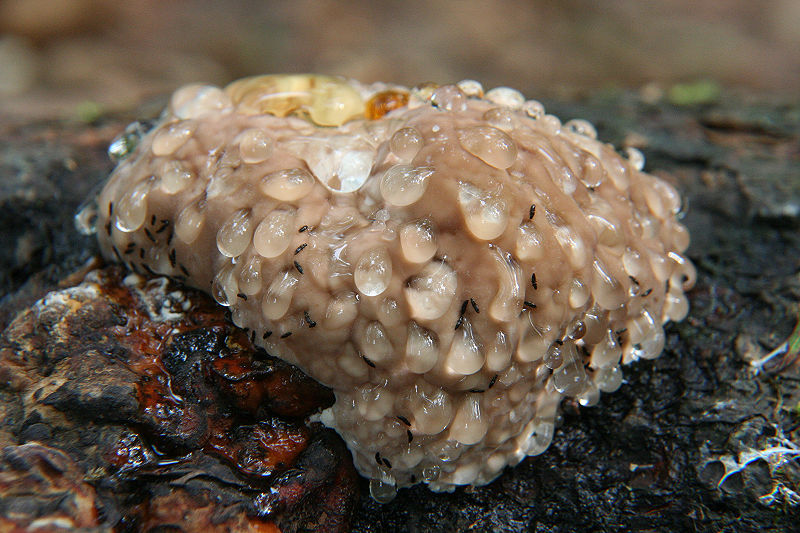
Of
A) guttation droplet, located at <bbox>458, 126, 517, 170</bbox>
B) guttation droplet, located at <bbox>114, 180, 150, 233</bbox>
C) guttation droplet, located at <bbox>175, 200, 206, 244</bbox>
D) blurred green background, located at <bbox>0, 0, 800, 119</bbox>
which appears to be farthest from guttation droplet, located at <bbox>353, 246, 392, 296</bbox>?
blurred green background, located at <bbox>0, 0, 800, 119</bbox>

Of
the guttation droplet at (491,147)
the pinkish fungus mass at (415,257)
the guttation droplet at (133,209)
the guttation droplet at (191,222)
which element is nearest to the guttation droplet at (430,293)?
the pinkish fungus mass at (415,257)

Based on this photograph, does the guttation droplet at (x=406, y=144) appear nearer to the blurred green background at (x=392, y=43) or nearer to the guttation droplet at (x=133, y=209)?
the guttation droplet at (x=133, y=209)

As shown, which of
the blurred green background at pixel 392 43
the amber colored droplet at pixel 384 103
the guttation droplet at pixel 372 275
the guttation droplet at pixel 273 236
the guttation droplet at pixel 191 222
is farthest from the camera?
the blurred green background at pixel 392 43

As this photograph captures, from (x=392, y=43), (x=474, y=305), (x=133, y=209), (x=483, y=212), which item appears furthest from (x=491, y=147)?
(x=392, y=43)

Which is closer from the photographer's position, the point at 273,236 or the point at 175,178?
the point at 273,236

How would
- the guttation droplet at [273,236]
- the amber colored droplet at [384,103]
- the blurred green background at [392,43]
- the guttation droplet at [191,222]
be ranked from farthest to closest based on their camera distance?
the blurred green background at [392,43]
the amber colored droplet at [384,103]
the guttation droplet at [191,222]
the guttation droplet at [273,236]

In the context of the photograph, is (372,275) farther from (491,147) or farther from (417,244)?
(491,147)

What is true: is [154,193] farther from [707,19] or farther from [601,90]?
[707,19]

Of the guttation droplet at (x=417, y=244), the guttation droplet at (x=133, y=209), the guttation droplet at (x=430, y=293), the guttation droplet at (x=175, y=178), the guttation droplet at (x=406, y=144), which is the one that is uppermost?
the guttation droplet at (x=406, y=144)
